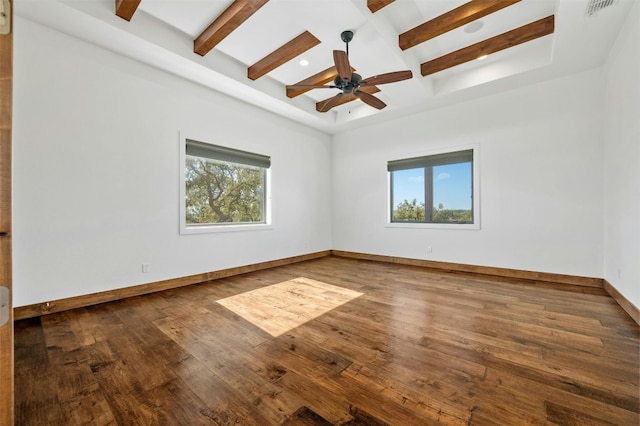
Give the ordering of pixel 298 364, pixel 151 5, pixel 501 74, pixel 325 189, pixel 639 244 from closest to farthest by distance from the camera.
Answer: pixel 298 364
pixel 639 244
pixel 151 5
pixel 501 74
pixel 325 189

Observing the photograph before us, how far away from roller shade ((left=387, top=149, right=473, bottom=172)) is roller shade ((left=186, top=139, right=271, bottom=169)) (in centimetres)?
241

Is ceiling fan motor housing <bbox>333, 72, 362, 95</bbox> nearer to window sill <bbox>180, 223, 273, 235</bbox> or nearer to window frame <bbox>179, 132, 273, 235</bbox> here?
window frame <bbox>179, 132, 273, 235</bbox>

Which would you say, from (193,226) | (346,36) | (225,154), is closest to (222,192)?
(225,154)

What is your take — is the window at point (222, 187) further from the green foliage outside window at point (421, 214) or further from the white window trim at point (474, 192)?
the white window trim at point (474, 192)

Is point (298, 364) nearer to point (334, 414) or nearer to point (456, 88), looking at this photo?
point (334, 414)

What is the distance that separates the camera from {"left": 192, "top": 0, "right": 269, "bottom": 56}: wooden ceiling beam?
251cm

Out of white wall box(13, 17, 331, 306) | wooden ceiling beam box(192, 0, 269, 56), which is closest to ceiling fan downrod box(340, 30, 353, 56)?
wooden ceiling beam box(192, 0, 269, 56)

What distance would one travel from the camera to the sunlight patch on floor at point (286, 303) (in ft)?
7.72

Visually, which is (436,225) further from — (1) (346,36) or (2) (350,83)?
(1) (346,36)

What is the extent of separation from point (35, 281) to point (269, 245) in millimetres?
2836

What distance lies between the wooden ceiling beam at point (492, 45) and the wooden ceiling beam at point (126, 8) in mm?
3408

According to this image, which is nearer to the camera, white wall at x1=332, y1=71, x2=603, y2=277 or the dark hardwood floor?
the dark hardwood floor

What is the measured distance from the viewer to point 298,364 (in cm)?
170

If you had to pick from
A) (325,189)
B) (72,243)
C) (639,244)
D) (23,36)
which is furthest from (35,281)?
(639,244)
